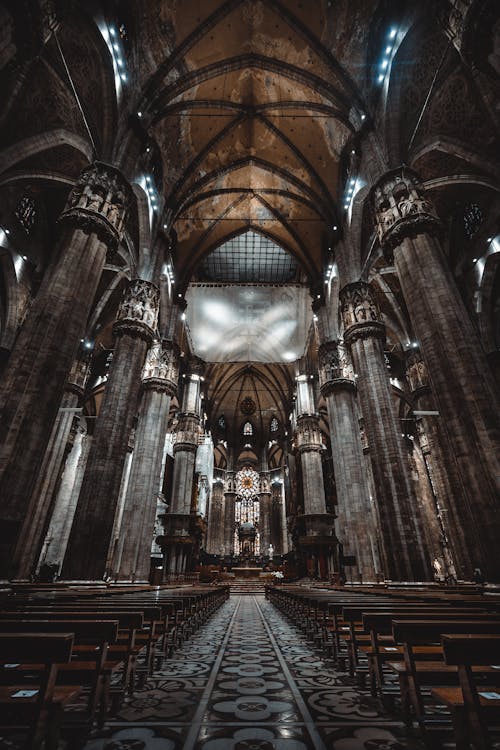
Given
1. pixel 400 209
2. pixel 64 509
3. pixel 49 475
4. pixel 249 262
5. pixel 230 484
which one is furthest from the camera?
pixel 230 484

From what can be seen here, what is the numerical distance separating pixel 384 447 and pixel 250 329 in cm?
1641

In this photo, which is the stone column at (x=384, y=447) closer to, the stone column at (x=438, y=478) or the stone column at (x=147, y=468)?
the stone column at (x=438, y=478)

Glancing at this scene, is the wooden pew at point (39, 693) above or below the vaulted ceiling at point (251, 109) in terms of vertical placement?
below

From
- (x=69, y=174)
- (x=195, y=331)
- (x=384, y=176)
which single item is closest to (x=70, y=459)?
(x=195, y=331)

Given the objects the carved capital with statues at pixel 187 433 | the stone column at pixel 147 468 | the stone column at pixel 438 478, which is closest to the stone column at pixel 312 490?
the stone column at pixel 438 478

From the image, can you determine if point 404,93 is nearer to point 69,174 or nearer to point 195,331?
point 69,174

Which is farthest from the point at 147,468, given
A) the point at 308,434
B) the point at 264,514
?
the point at 264,514

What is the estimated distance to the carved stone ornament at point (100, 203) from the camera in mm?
9055

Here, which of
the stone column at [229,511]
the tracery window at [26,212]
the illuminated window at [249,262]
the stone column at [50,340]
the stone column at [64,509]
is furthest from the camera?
the stone column at [229,511]

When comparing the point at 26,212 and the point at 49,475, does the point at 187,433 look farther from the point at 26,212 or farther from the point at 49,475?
the point at 26,212

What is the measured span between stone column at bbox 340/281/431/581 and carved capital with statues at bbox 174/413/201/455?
40.7 feet

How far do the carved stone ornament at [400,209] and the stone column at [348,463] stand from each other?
21.7 feet

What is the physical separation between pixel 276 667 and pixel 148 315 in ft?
36.5

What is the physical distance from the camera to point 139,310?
41.5ft
